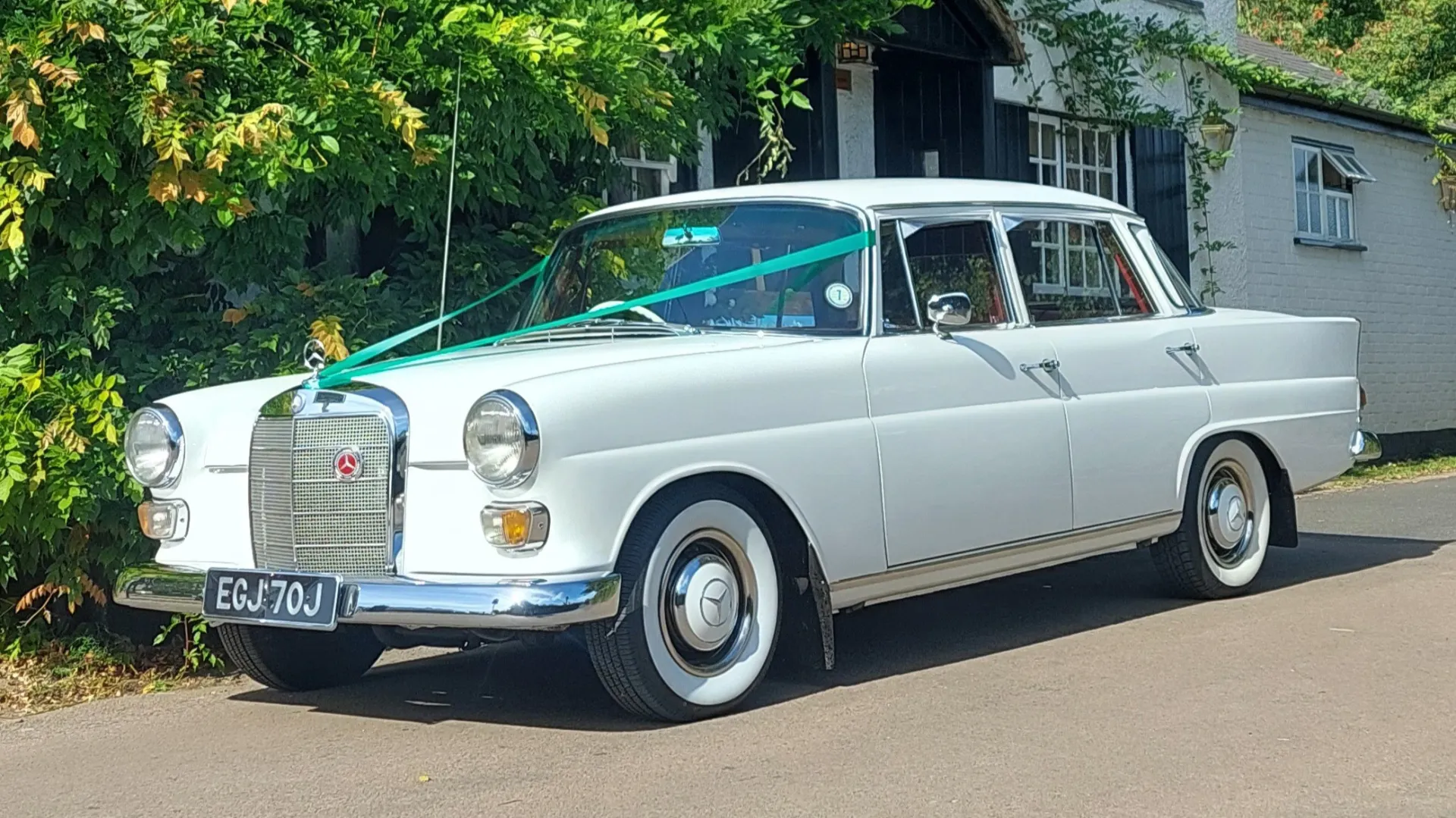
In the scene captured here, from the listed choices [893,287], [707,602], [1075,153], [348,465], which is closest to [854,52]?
[1075,153]

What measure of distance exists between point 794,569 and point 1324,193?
47.7 ft

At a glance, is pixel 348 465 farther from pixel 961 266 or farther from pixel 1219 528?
pixel 1219 528

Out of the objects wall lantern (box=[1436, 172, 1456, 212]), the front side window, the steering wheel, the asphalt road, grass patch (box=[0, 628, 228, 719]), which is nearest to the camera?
the asphalt road

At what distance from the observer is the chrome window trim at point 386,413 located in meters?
5.27

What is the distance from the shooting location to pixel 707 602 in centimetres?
547

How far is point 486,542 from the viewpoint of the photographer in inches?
201

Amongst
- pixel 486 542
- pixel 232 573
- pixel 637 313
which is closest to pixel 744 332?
pixel 637 313

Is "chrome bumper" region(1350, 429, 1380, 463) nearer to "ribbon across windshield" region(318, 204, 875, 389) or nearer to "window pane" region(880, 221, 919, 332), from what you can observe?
"window pane" region(880, 221, 919, 332)

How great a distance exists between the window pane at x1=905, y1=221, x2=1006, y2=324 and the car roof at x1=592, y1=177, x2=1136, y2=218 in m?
0.13

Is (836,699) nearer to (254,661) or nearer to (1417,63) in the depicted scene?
(254,661)

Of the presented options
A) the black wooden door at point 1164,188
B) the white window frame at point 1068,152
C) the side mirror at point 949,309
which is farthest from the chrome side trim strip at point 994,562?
the black wooden door at point 1164,188

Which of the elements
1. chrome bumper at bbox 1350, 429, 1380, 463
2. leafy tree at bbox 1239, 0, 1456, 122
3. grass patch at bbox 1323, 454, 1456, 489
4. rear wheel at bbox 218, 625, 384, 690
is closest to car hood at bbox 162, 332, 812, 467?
rear wheel at bbox 218, 625, 384, 690

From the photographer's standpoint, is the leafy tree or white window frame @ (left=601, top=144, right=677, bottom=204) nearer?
white window frame @ (left=601, top=144, right=677, bottom=204)

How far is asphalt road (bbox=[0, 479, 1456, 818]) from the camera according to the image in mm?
4562
